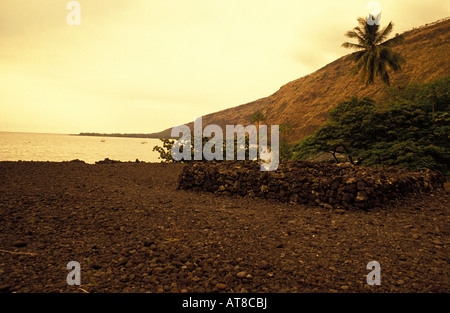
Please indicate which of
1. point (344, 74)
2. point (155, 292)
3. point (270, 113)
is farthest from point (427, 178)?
point (270, 113)

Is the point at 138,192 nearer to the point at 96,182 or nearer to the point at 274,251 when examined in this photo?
the point at 96,182

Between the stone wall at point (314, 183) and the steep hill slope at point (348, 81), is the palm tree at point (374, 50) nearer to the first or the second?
the steep hill slope at point (348, 81)

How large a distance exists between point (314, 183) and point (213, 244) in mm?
3672

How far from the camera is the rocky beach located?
2.80 metres

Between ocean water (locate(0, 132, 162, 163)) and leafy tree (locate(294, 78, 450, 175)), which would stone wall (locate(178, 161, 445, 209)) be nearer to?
leafy tree (locate(294, 78, 450, 175))

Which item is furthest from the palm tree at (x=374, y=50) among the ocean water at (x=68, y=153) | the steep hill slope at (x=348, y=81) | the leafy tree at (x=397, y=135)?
the ocean water at (x=68, y=153)

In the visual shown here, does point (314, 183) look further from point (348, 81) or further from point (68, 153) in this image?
point (348, 81)

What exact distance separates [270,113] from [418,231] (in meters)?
90.0

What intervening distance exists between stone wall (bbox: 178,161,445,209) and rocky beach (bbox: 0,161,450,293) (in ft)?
0.74

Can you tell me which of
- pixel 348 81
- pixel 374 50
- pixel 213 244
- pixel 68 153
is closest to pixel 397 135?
pixel 213 244

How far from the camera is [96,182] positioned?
8.07 meters

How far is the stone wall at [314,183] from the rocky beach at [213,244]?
0.74 feet

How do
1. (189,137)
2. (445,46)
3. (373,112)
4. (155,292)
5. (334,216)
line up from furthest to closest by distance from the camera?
(445,46)
(189,137)
(373,112)
(334,216)
(155,292)

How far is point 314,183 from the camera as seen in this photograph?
6422 mm
